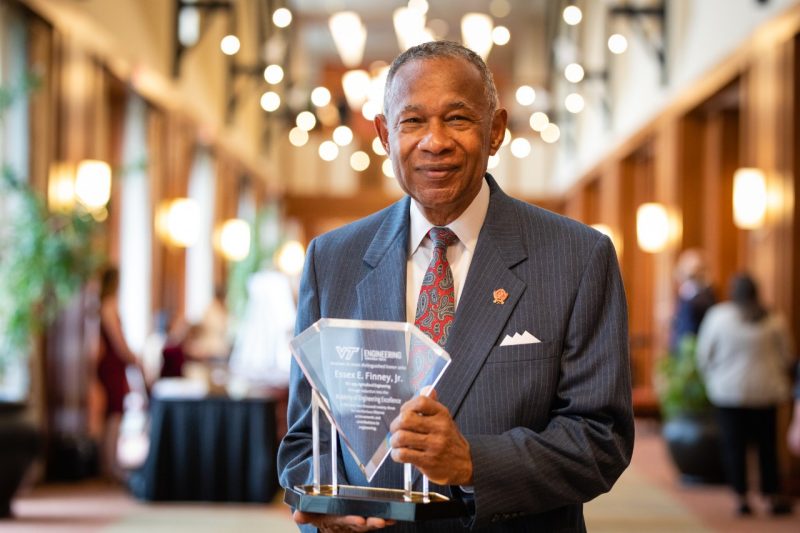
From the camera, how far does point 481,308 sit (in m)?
2.03

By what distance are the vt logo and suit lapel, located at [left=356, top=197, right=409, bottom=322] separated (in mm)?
219

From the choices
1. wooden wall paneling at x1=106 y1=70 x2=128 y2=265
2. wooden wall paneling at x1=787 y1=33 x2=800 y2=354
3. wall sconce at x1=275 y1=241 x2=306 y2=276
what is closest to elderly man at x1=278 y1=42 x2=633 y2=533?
wooden wall paneling at x1=787 y1=33 x2=800 y2=354

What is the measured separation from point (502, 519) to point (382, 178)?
25.0m

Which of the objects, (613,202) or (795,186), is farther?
→ (613,202)

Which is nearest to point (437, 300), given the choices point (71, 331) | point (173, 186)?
point (71, 331)

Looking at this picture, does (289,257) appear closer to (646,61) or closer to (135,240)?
(135,240)

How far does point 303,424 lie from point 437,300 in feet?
1.10

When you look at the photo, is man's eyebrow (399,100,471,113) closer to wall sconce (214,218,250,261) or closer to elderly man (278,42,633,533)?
elderly man (278,42,633,533)

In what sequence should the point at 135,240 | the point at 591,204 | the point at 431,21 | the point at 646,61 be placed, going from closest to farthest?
the point at 135,240
the point at 646,61
the point at 591,204
the point at 431,21

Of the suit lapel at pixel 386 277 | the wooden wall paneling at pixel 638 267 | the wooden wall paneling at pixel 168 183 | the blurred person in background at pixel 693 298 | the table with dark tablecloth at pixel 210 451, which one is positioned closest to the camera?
the suit lapel at pixel 386 277

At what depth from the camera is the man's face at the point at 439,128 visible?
198cm

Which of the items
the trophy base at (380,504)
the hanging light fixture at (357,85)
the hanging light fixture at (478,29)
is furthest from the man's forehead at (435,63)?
the hanging light fixture at (357,85)

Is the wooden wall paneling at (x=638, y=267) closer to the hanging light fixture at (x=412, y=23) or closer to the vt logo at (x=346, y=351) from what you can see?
the hanging light fixture at (x=412, y=23)

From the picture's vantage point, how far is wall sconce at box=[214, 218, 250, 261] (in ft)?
60.6
